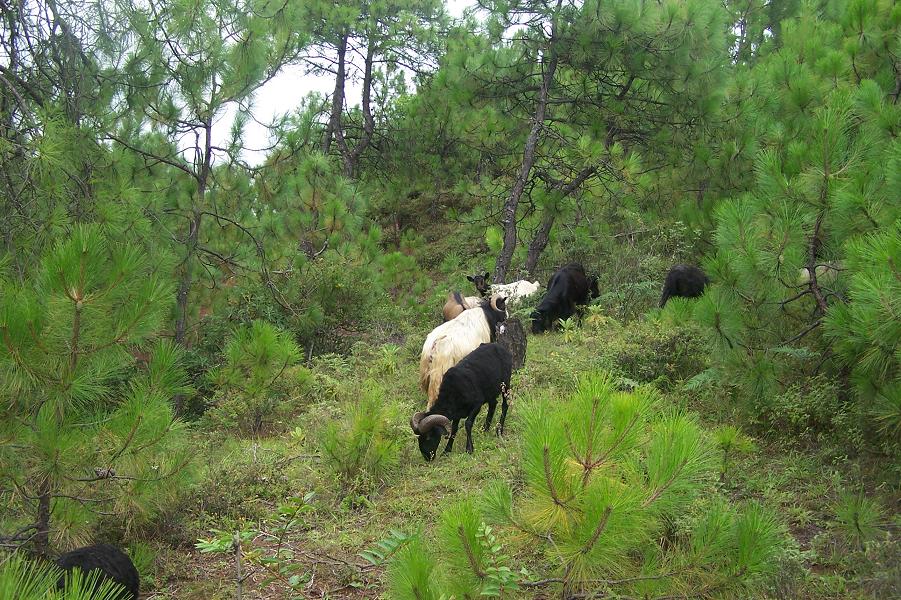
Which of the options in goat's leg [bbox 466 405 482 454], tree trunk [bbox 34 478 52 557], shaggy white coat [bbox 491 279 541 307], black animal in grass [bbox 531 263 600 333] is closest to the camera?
tree trunk [bbox 34 478 52 557]

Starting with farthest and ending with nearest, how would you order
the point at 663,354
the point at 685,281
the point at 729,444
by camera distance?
the point at 685,281 → the point at 663,354 → the point at 729,444

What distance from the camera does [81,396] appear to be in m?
3.56

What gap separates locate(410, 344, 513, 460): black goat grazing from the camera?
6422 millimetres

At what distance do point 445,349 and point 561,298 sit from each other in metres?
4.52

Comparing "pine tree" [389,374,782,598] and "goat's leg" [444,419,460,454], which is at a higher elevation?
"pine tree" [389,374,782,598]

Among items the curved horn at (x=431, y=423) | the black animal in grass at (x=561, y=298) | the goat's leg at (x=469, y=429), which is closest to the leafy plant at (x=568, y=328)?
the black animal in grass at (x=561, y=298)

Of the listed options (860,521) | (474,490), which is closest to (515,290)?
(474,490)

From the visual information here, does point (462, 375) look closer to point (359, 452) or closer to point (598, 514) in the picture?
point (359, 452)

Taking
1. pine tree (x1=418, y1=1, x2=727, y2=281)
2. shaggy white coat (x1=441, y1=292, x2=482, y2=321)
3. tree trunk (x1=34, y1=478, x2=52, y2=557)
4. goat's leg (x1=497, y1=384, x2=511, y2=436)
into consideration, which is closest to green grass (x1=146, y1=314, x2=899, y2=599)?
goat's leg (x1=497, y1=384, x2=511, y2=436)

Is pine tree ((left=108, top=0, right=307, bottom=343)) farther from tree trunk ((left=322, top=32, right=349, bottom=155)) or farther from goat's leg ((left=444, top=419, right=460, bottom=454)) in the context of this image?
tree trunk ((left=322, top=32, right=349, bottom=155))

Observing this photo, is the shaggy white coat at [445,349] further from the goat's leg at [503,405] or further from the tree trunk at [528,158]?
the tree trunk at [528,158]

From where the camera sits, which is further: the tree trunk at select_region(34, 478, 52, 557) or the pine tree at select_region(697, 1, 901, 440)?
the pine tree at select_region(697, 1, 901, 440)

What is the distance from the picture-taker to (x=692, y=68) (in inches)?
376

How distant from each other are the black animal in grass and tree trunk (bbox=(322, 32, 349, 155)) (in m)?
7.39
